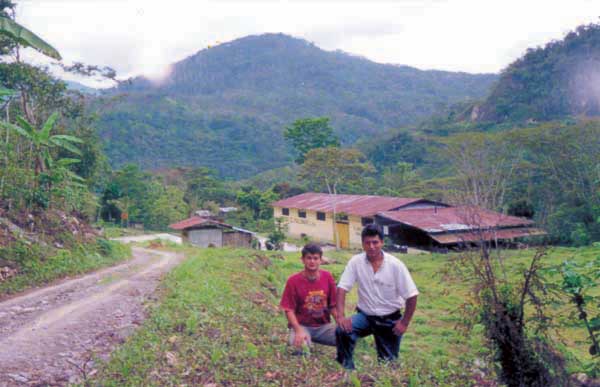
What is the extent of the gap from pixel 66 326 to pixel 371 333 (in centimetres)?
433

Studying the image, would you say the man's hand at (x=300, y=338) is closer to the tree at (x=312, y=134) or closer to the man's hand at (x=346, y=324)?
the man's hand at (x=346, y=324)

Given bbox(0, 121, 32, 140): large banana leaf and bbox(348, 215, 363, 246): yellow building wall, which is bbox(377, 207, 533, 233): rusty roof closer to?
bbox(348, 215, 363, 246): yellow building wall

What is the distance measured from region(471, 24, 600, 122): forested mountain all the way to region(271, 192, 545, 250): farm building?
890 inches

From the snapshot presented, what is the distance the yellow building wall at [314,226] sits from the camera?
34.2 meters

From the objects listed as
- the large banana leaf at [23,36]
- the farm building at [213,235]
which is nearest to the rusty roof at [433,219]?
the farm building at [213,235]

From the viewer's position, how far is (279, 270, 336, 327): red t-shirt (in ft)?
18.3

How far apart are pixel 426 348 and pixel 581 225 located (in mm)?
18714

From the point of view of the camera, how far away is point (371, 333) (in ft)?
17.5

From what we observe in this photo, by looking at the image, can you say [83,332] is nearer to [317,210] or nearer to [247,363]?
[247,363]

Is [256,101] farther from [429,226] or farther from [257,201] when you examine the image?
[429,226]

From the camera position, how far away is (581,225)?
25.5 metres

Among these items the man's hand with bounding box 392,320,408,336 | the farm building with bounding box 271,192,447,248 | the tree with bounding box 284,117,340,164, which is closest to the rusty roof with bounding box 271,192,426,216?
the farm building with bounding box 271,192,447,248

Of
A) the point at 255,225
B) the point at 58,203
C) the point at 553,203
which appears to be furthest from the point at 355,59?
the point at 58,203

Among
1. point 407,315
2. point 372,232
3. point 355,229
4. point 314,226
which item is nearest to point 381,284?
point 407,315
